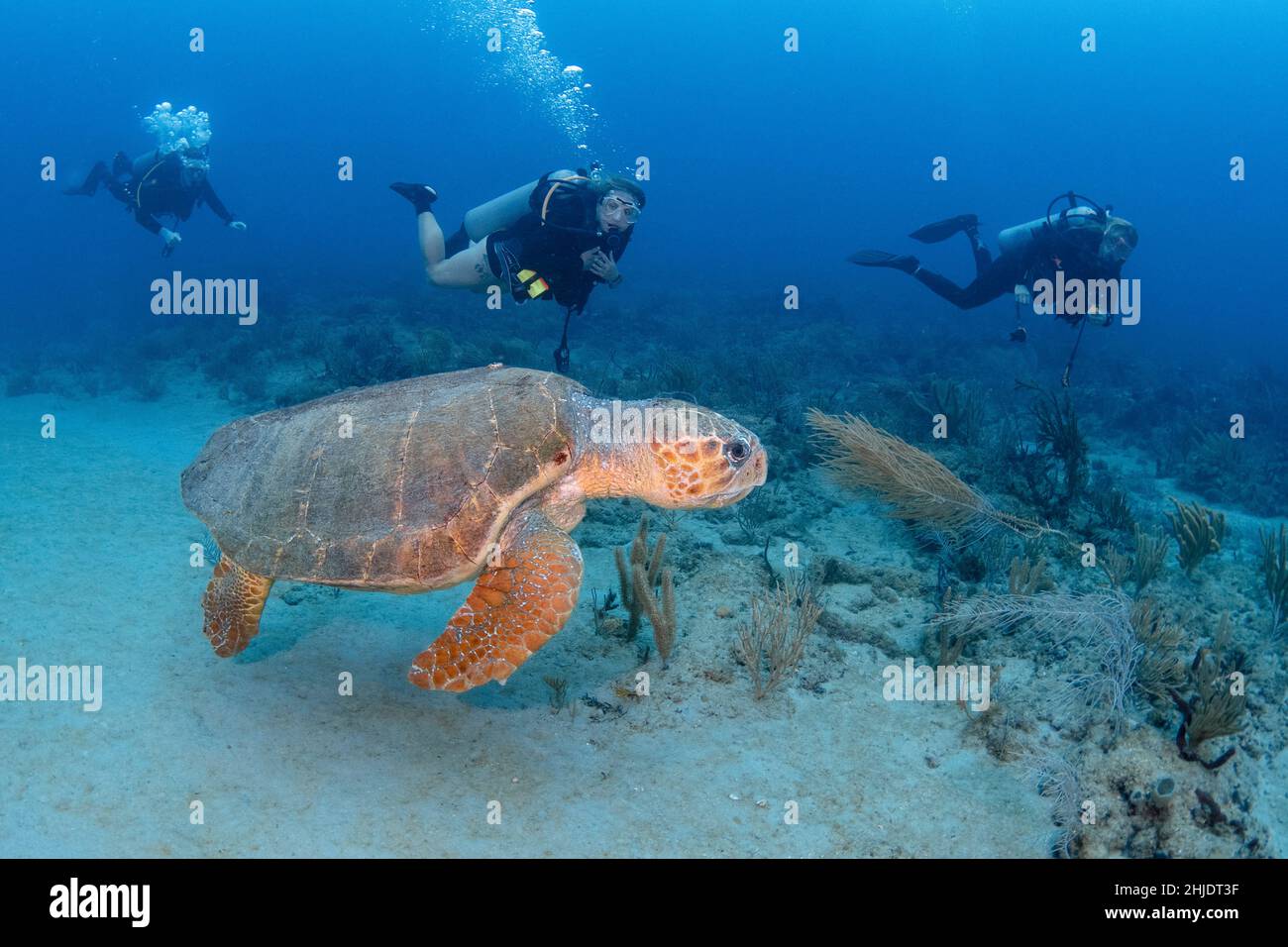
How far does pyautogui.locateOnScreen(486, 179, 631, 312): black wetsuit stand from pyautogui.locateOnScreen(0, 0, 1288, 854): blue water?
3.68 metres

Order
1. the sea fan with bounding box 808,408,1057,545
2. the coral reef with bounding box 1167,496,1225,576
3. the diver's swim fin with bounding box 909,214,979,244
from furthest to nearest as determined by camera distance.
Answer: the diver's swim fin with bounding box 909,214,979,244 < the coral reef with bounding box 1167,496,1225,576 < the sea fan with bounding box 808,408,1057,545

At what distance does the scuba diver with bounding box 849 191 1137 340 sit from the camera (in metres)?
10.1

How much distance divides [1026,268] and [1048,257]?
2.08 ft

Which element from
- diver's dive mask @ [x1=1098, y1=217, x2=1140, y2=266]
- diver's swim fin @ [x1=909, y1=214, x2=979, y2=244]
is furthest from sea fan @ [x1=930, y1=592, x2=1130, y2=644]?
diver's swim fin @ [x1=909, y1=214, x2=979, y2=244]

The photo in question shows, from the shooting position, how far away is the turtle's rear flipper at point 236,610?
14.6ft

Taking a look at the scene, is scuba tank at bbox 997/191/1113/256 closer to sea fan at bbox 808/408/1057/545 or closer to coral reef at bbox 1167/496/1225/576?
coral reef at bbox 1167/496/1225/576

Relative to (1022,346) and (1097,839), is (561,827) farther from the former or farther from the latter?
(1022,346)

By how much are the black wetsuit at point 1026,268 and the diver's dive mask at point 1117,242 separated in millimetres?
123

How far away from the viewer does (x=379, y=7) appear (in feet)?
399

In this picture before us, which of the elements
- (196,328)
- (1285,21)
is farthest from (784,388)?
(1285,21)

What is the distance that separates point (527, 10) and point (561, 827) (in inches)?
4889

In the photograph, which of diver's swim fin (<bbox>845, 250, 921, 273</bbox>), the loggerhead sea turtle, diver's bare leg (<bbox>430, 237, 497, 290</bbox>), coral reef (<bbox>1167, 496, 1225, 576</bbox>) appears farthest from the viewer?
diver's swim fin (<bbox>845, 250, 921, 273</bbox>)

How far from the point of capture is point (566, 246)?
8.62m

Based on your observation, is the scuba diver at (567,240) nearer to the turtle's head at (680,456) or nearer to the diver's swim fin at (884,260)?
the turtle's head at (680,456)
